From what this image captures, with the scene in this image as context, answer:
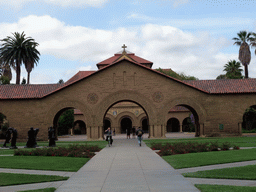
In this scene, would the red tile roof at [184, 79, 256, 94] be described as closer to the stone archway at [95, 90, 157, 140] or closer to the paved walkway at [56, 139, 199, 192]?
the stone archway at [95, 90, 157, 140]

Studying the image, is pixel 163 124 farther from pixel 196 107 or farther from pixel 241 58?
pixel 241 58

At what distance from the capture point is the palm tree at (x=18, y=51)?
5375 cm

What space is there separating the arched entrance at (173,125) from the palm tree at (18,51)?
106 feet

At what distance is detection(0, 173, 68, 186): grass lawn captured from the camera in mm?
9484

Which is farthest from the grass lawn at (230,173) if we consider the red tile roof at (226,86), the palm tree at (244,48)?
the palm tree at (244,48)

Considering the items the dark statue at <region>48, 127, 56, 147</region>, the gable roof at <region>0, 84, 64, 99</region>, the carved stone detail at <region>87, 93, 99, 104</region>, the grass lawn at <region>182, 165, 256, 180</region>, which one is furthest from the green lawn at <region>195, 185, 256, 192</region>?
the gable roof at <region>0, 84, 64, 99</region>

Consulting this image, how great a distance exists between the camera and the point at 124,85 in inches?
1404

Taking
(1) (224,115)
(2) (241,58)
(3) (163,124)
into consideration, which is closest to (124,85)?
(3) (163,124)

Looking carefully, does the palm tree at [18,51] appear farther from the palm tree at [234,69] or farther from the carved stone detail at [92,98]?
the palm tree at [234,69]

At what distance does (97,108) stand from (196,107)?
1175 cm

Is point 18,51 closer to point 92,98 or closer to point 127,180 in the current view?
point 92,98

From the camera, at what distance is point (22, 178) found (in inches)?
401

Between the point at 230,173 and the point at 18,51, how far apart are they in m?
50.9

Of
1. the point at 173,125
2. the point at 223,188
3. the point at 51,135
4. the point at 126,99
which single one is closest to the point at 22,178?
the point at 223,188
